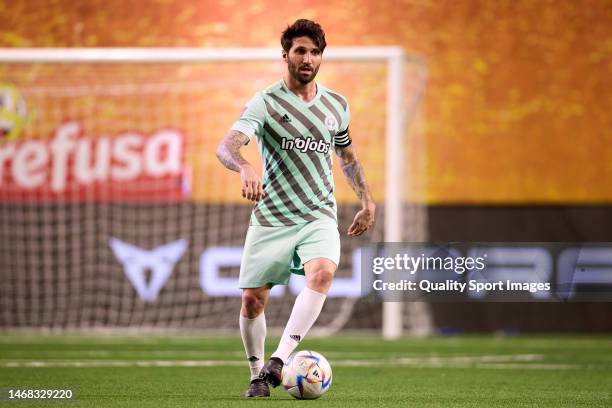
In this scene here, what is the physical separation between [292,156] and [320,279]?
59 centimetres

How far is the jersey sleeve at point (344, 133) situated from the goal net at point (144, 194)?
559 centimetres

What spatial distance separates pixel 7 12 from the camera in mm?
12930

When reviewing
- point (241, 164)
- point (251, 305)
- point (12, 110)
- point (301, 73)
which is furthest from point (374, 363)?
point (12, 110)

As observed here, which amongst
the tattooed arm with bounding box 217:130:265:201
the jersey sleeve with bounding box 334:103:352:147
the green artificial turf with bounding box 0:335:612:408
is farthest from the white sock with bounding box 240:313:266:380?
the jersey sleeve with bounding box 334:103:352:147

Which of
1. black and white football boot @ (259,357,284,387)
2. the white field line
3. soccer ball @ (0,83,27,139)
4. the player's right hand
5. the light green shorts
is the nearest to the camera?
the player's right hand

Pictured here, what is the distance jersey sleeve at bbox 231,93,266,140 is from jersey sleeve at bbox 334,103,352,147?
0.41 m

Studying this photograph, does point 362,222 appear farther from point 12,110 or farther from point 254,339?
point 12,110

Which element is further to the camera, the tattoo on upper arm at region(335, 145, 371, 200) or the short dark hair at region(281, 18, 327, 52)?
the tattoo on upper arm at region(335, 145, 371, 200)

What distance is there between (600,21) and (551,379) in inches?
263

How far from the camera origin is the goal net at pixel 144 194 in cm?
1194

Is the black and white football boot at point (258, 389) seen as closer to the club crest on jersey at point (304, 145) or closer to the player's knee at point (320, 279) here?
the player's knee at point (320, 279)

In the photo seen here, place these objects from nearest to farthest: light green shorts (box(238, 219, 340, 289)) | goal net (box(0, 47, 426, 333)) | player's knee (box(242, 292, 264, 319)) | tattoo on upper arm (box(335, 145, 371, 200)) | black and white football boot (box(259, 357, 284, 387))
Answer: black and white football boot (box(259, 357, 284, 387)), light green shorts (box(238, 219, 340, 289)), player's knee (box(242, 292, 264, 319)), tattoo on upper arm (box(335, 145, 371, 200)), goal net (box(0, 47, 426, 333))

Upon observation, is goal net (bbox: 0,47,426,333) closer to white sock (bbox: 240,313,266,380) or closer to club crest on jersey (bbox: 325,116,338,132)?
club crest on jersey (bbox: 325,116,338,132)

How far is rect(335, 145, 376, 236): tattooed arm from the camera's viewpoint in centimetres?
557
